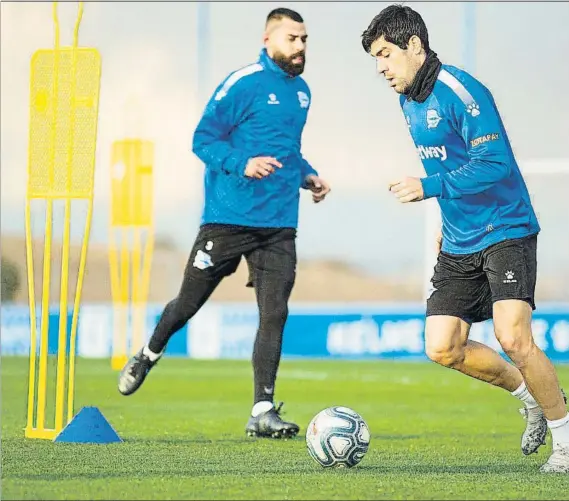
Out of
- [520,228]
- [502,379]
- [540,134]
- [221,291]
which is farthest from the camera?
[221,291]

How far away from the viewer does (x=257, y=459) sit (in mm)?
5633

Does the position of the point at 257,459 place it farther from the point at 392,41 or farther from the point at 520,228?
the point at 392,41

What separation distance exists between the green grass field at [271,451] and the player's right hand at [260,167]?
1289mm

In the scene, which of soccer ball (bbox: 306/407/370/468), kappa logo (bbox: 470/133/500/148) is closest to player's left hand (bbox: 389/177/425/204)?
kappa logo (bbox: 470/133/500/148)

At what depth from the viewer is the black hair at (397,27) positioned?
551 centimetres

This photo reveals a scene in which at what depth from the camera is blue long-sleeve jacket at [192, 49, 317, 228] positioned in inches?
276

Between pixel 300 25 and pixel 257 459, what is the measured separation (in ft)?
8.17

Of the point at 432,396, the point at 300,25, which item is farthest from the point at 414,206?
the point at 300,25

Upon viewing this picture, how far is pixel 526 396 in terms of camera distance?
5.81 meters

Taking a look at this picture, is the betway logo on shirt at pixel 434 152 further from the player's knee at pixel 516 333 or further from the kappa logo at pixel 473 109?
the player's knee at pixel 516 333

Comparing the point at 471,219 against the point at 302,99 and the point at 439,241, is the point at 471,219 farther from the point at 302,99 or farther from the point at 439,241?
the point at 302,99

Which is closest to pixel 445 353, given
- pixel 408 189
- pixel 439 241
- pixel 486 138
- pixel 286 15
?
pixel 439 241

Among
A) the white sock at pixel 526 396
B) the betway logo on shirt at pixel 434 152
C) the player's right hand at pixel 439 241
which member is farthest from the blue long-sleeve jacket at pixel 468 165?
the white sock at pixel 526 396

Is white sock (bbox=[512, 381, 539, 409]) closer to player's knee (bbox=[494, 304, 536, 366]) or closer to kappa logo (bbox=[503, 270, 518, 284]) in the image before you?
player's knee (bbox=[494, 304, 536, 366])
